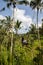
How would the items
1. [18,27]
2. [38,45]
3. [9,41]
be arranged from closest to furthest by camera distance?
[9,41] → [38,45] → [18,27]

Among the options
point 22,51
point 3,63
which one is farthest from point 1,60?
point 22,51

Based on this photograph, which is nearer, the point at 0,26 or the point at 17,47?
the point at 17,47

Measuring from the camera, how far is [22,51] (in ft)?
145

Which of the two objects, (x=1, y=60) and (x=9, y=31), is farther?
(x=9, y=31)

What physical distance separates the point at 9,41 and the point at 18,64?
1061cm

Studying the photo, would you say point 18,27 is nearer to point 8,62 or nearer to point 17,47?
point 17,47

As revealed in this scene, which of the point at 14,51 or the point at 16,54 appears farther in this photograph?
the point at 14,51

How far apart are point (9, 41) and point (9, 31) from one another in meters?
2.58

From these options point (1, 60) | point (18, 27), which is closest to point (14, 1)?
point (1, 60)

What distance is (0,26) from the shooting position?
5703 centimetres

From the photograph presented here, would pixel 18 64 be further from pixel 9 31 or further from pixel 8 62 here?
pixel 9 31

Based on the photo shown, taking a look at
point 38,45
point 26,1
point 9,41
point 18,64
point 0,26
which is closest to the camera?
point 18,64

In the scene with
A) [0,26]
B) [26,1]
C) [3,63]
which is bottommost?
[3,63]

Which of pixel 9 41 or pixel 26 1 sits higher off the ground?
pixel 26 1
